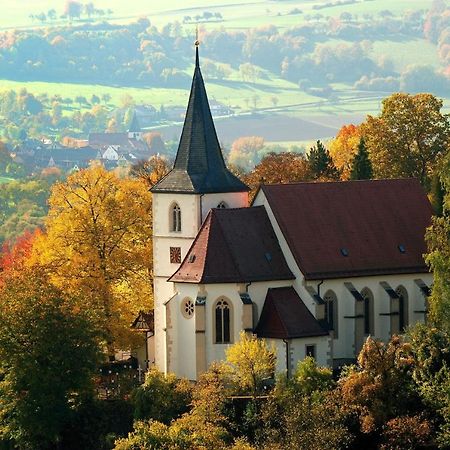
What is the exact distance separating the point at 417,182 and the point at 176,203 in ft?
36.8

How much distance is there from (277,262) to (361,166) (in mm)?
19569

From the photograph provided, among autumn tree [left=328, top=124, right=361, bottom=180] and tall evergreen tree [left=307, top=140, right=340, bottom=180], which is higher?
autumn tree [left=328, top=124, right=361, bottom=180]

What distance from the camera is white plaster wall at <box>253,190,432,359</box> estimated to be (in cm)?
7856

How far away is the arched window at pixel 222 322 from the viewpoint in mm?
76688

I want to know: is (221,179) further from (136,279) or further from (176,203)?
(136,279)

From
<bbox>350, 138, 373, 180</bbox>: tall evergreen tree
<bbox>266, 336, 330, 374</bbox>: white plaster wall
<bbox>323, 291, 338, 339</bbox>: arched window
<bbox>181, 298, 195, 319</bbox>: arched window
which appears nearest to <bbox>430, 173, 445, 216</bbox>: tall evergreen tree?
<bbox>323, 291, 338, 339</bbox>: arched window

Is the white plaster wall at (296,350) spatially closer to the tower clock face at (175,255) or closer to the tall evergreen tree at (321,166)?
the tower clock face at (175,255)

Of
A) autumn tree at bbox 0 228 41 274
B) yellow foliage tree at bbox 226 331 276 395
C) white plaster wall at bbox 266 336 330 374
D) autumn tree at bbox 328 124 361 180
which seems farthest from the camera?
autumn tree at bbox 328 124 361 180

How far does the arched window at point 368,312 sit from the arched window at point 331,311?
62.8 inches

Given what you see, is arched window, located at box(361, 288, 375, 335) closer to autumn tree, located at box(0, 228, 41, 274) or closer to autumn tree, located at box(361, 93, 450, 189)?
autumn tree, located at box(0, 228, 41, 274)

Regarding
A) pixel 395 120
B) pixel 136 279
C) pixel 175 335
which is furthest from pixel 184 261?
pixel 395 120

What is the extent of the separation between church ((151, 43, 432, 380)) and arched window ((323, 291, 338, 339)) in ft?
0.13

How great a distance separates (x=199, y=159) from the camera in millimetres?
80812

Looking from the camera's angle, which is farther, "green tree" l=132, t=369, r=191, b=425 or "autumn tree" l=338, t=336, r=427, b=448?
"green tree" l=132, t=369, r=191, b=425
